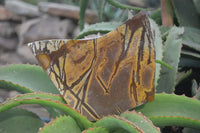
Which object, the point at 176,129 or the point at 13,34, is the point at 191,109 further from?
the point at 13,34

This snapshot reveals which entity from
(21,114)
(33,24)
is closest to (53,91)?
(21,114)

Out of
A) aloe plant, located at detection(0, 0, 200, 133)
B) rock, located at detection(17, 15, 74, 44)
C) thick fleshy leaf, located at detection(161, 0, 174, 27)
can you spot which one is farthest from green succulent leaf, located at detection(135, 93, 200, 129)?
rock, located at detection(17, 15, 74, 44)

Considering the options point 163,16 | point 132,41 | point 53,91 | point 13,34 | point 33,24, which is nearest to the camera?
point 132,41

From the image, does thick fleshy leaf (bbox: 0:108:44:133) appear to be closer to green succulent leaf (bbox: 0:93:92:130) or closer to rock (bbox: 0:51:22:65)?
green succulent leaf (bbox: 0:93:92:130)

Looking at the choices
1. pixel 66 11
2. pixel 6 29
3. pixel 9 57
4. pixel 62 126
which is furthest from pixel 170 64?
pixel 6 29

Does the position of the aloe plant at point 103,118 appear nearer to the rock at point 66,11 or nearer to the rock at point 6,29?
the rock at point 66,11
